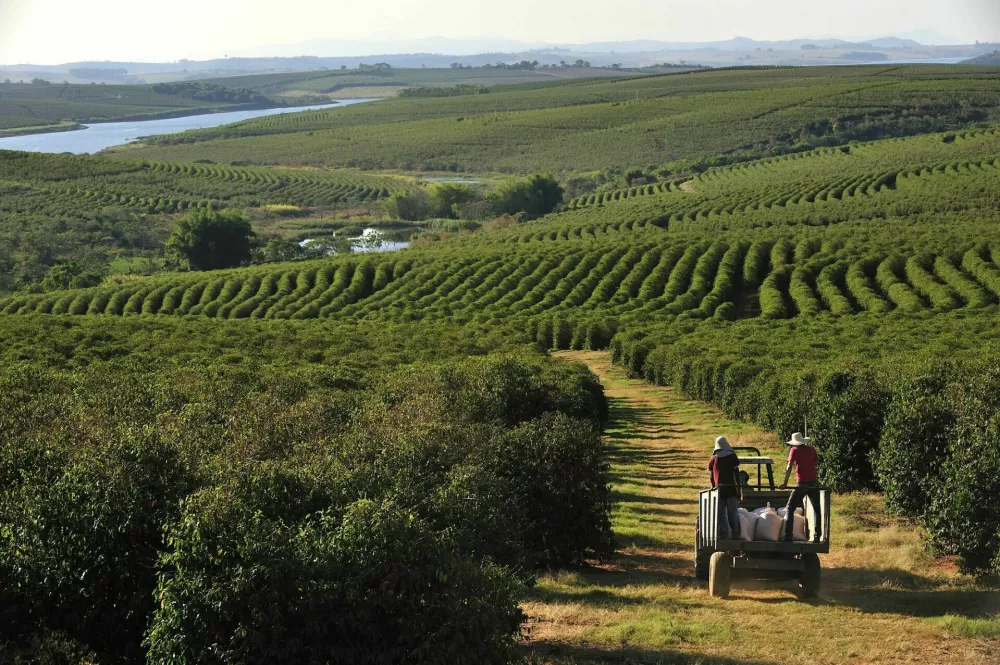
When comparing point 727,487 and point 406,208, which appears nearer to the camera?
point 727,487

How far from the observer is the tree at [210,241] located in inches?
4286

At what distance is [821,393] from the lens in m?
24.9

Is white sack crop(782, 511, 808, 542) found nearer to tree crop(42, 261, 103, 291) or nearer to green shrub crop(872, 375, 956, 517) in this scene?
green shrub crop(872, 375, 956, 517)

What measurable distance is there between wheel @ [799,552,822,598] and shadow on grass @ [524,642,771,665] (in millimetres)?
2717

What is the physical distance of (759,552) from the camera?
51.3ft

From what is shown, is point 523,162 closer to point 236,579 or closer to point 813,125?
point 813,125

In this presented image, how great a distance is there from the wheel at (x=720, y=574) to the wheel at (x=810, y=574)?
1018 mm

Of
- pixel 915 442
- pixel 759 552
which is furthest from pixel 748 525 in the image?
pixel 915 442

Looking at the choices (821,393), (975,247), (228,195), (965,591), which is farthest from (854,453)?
(228,195)

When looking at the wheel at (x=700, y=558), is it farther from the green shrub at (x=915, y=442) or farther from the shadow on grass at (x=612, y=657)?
the green shrub at (x=915, y=442)

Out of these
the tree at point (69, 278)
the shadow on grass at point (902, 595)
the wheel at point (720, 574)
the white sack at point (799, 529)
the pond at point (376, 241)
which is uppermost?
the white sack at point (799, 529)

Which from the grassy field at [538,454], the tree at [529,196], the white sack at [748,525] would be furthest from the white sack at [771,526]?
the tree at [529,196]

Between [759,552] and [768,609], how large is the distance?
2.58 ft

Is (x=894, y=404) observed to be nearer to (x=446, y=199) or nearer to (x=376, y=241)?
(x=376, y=241)
